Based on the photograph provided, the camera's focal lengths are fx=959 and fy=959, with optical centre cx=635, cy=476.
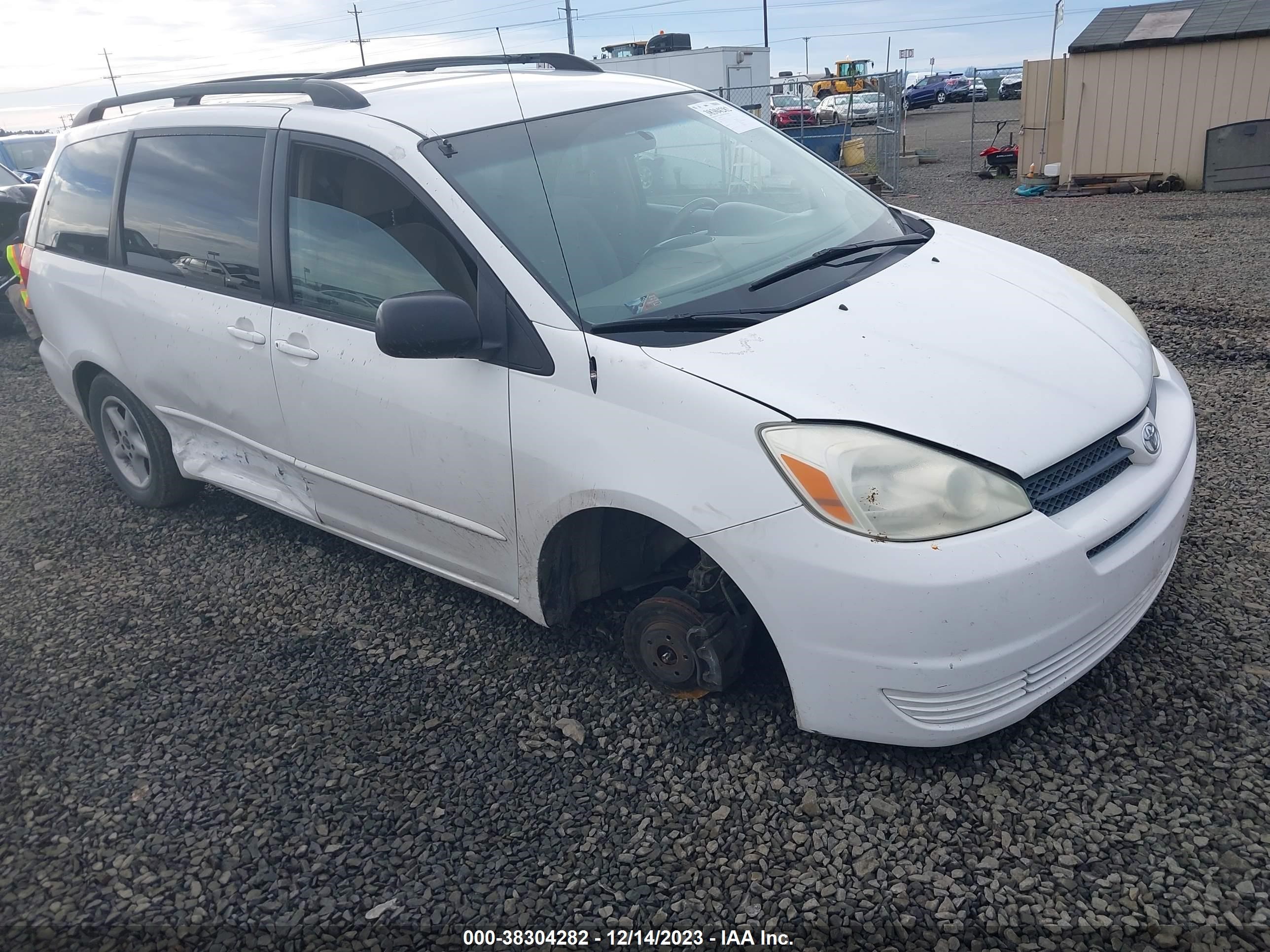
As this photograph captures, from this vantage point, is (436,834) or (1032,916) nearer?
(1032,916)

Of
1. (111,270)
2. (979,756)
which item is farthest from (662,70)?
(979,756)

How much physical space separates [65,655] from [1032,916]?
3.43m

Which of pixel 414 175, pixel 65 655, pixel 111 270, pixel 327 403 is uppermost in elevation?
pixel 414 175

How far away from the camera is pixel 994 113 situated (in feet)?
115

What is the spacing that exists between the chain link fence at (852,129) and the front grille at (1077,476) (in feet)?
31.8

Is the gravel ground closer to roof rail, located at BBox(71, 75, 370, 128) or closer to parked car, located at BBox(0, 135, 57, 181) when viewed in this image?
roof rail, located at BBox(71, 75, 370, 128)

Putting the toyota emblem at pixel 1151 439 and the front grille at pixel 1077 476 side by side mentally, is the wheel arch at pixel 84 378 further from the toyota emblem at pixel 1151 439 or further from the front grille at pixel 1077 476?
the toyota emblem at pixel 1151 439

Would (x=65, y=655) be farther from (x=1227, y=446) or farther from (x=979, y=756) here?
(x=1227, y=446)

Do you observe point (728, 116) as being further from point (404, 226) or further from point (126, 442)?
point (126, 442)

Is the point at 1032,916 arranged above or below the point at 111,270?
below

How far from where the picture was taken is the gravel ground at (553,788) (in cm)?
224

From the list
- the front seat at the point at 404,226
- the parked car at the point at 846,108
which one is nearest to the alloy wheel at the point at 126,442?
the front seat at the point at 404,226

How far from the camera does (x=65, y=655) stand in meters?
3.66

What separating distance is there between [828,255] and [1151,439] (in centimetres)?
112
